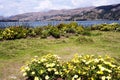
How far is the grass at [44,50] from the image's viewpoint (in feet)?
34.4

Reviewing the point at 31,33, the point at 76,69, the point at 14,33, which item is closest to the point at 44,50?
the point at 14,33

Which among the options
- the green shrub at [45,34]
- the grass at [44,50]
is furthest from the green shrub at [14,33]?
the grass at [44,50]

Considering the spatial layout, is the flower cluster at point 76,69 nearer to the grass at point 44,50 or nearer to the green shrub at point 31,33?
the grass at point 44,50

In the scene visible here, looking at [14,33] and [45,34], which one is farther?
[45,34]

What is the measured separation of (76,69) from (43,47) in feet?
25.6

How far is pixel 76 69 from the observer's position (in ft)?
24.1

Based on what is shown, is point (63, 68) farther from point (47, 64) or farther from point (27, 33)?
point (27, 33)

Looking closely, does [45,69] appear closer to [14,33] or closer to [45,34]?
[14,33]

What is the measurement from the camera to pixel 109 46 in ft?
50.7

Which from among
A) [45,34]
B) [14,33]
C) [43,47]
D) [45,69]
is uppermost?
[45,69]

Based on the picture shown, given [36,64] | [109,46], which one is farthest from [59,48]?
[36,64]

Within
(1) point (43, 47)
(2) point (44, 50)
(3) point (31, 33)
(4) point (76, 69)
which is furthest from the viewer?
(3) point (31, 33)

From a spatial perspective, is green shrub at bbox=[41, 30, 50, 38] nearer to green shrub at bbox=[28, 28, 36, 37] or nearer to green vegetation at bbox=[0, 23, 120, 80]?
green vegetation at bbox=[0, 23, 120, 80]

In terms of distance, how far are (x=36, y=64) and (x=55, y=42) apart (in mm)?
8403
